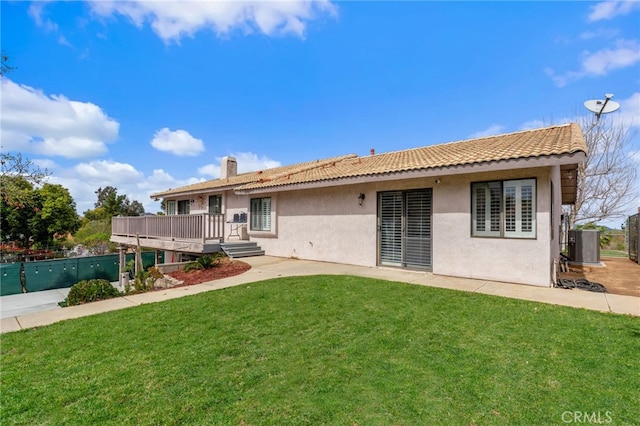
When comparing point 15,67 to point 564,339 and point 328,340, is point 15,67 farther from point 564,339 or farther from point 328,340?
point 564,339

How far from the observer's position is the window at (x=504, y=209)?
769cm

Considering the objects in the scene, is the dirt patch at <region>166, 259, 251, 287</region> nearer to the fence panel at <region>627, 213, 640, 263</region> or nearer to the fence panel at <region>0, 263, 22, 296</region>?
the fence panel at <region>0, 263, 22, 296</region>

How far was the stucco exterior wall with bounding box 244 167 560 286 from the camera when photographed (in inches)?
297

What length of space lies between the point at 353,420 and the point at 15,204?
18.7 feet

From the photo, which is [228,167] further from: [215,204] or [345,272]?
[345,272]

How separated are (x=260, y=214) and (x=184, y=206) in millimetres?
10110

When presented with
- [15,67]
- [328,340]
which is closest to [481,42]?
[328,340]

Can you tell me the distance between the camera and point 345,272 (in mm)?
9672

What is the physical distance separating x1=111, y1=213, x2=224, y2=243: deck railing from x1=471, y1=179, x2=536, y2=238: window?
1024 cm

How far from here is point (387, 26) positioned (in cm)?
1156

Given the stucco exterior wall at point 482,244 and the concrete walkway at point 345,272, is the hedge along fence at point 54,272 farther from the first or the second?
the stucco exterior wall at point 482,244

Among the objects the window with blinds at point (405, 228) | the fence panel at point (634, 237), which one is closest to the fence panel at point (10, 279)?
the window with blinds at point (405, 228)

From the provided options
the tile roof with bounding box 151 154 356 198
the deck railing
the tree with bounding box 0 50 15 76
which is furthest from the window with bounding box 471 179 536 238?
the deck railing

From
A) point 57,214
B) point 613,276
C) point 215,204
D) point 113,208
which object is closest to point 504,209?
point 613,276
